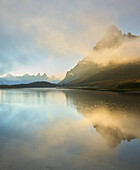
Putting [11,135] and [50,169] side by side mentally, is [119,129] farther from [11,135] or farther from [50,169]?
[11,135]

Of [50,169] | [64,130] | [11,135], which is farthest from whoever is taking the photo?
[64,130]

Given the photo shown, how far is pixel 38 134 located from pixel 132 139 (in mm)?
8863

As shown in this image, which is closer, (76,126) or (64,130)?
(64,130)

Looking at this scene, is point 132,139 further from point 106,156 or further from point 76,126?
point 76,126

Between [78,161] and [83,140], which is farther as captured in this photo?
[83,140]

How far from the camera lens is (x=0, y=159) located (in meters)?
8.26

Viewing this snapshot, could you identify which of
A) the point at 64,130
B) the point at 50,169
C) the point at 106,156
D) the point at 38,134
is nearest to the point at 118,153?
the point at 106,156

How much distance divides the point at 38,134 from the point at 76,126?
16.0ft

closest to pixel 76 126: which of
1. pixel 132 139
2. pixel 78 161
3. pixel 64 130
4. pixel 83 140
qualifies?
pixel 64 130

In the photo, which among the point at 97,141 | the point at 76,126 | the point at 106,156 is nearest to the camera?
the point at 106,156

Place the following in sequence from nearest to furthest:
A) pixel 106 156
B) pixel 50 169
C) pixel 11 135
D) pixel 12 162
Answer: pixel 50 169 < pixel 12 162 < pixel 106 156 < pixel 11 135

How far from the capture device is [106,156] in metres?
8.84

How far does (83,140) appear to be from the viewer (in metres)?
11.7

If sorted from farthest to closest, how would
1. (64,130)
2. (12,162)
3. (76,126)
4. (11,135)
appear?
1. (76,126)
2. (64,130)
3. (11,135)
4. (12,162)
